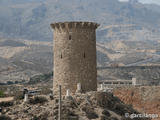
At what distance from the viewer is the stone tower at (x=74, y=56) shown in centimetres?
2445

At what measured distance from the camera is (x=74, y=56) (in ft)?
80.3

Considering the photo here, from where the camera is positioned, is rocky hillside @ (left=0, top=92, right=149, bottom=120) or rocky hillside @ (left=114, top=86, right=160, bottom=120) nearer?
rocky hillside @ (left=0, top=92, right=149, bottom=120)

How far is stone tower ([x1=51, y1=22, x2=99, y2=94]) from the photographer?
2445 centimetres

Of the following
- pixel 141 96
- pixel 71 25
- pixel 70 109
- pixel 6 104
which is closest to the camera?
pixel 70 109

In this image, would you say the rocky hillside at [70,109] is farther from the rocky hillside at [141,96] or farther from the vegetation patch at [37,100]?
the rocky hillside at [141,96]

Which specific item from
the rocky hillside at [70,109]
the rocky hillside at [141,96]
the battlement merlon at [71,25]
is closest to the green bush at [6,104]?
the rocky hillside at [70,109]

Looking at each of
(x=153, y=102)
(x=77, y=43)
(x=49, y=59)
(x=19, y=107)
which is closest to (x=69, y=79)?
(x=77, y=43)

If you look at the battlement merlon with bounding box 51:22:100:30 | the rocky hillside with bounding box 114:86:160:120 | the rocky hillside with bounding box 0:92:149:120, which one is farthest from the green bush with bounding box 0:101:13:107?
the rocky hillside with bounding box 114:86:160:120

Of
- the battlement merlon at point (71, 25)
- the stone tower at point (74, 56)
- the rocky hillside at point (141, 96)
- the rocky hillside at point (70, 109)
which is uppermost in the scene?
the battlement merlon at point (71, 25)

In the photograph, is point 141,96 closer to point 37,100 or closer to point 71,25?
point 71,25

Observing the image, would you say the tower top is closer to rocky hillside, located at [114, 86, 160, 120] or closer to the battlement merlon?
the battlement merlon

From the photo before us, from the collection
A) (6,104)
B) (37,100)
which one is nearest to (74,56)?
(37,100)

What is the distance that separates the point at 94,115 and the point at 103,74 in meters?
75.3

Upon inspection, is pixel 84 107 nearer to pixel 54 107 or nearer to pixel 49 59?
pixel 54 107
